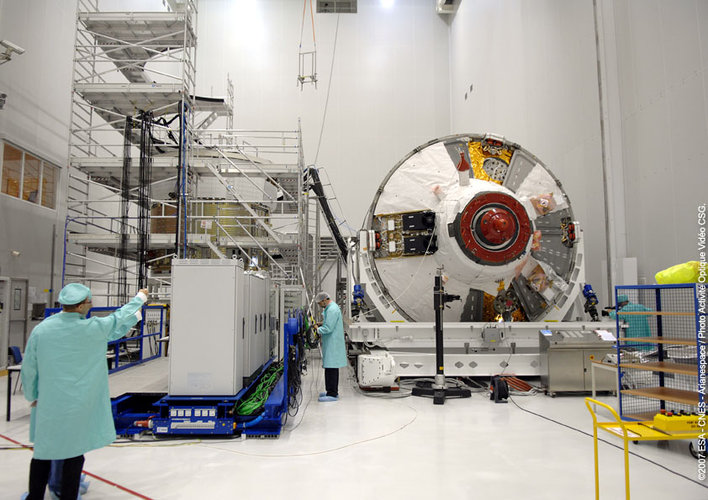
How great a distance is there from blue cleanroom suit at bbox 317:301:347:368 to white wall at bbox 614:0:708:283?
4892mm

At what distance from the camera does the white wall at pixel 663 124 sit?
635 centimetres

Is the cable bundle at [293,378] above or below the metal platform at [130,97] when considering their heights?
below

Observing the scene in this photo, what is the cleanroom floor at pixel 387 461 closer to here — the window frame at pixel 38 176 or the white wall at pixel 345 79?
the window frame at pixel 38 176

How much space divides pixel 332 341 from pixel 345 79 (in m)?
11.8

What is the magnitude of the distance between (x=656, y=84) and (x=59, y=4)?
40.6 feet

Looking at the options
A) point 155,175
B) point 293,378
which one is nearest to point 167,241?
Answer: point 155,175

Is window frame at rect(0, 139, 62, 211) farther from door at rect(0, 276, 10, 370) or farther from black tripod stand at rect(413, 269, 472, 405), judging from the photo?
black tripod stand at rect(413, 269, 472, 405)

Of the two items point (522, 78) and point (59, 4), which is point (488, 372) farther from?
point (59, 4)

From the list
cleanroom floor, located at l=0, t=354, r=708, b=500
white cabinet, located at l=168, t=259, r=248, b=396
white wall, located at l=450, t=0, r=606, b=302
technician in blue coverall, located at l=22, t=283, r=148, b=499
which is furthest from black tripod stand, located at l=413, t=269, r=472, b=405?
technician in blue coverall, located at l=22, t=283, r=148, b=499

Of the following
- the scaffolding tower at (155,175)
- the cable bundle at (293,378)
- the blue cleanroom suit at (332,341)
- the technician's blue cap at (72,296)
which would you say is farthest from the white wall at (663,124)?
the technician's blue cap at (72,296)

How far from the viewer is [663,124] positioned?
6.99m

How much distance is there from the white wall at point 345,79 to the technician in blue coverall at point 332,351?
9.21 m

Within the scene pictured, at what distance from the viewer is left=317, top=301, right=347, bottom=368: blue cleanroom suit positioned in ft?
21.0

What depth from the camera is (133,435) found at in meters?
4.62
